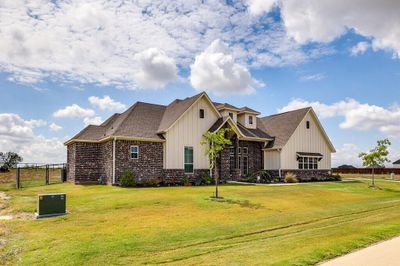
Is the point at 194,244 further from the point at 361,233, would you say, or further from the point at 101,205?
the point at 101,205

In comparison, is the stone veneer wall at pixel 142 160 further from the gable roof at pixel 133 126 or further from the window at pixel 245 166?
the window at pixel 245 166

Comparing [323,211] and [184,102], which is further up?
[184,102]

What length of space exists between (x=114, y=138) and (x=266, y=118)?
21.9 m

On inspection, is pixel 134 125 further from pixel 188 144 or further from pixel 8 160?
pixel 8 160

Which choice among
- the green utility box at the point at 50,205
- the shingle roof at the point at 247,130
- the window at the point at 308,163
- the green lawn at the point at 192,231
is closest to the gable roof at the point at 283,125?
the shingle roof at the point at 247,130

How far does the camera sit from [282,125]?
3628 centimetres

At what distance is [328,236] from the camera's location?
10.5m

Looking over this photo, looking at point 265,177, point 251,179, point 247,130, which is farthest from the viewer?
point 247,130

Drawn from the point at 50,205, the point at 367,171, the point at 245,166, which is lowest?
the point at 367,171

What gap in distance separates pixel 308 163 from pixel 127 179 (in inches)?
799

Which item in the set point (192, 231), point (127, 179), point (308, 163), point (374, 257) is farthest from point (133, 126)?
point (374, 257)

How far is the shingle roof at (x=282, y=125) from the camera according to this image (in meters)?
33.8

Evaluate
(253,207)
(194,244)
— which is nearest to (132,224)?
(194,244)

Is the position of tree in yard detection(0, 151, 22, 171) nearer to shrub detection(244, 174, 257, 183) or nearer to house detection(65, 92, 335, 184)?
house detection(65, 92, 335, 184)
